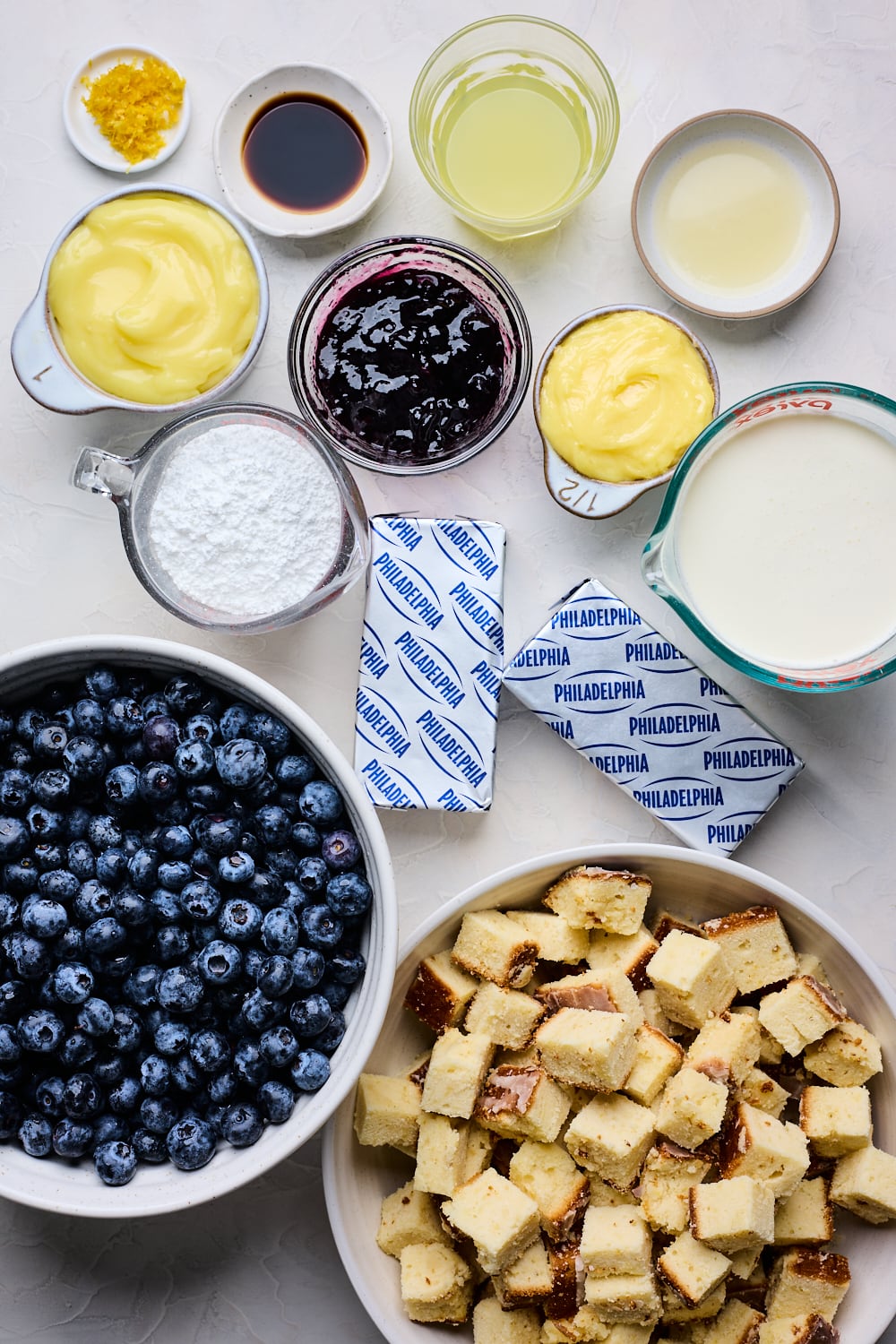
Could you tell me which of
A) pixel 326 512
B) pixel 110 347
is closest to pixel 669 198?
pixel 326 512

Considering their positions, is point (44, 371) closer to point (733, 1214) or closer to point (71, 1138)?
point (71, 1138)

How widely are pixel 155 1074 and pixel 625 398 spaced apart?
3.37 ft

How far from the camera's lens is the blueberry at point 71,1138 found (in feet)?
4.10

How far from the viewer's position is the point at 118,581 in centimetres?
161

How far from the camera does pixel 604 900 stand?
1420 millimetres

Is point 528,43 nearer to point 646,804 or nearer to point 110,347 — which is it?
point 110,347

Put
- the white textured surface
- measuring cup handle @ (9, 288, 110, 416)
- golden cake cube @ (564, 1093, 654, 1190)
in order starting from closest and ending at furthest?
golden cake cube @ (564, 1093, 654, 1190) → measuring cup handle @ (9, 288, 110, 416) → the white textured surface

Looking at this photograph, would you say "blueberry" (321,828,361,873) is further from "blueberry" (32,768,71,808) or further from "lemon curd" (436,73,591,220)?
"lemon curd" (436,73,591,220)

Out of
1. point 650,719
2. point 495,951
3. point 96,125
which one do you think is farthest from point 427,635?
point 96,125

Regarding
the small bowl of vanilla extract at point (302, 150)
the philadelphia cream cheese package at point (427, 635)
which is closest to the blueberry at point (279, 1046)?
the philadelphia cream cheese package at point (427, 635)

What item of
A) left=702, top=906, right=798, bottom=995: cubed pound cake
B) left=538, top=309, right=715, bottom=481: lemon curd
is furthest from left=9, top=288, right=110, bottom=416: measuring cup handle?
left=702, top=906, right=798, bottom=995: cubed pound cake

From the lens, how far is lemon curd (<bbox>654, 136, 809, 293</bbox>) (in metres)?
1.57

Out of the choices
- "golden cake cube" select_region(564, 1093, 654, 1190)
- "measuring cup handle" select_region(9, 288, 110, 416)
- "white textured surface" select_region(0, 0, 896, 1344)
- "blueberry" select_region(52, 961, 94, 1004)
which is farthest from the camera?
"white textured surface" select_region(0, 0, 896, 1344)

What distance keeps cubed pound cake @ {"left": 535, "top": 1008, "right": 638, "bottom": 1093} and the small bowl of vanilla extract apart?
1110mm
